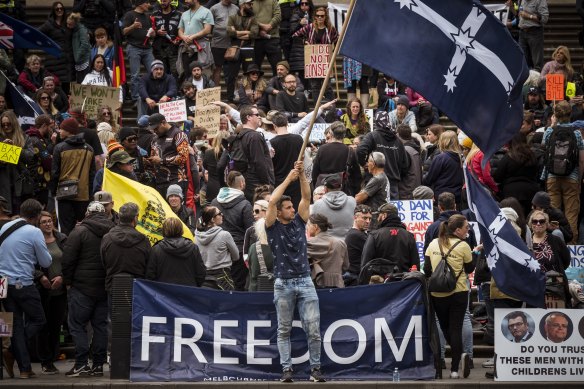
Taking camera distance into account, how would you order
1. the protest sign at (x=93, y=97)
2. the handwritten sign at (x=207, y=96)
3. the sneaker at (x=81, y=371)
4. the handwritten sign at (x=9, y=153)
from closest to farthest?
the sneaker at (x=81, y=371), the handwritten sign at (x=9, y=153), the handwritten sign at (x=207, y=96), the protest sign at (x=93, y=97)

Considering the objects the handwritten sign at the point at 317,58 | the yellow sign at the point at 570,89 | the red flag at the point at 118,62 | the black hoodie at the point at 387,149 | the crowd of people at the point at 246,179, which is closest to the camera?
the crowd of people at the point at 246,179

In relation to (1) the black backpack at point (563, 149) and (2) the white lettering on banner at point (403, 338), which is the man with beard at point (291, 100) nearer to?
(1) the black backpack at point (563, 149)

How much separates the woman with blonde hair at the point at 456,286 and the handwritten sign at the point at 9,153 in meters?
6.44

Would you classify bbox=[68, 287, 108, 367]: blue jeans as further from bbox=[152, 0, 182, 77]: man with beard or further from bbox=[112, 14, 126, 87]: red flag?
bbox=[152, 0, 182, 77]: man with beard

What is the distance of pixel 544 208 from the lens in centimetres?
1889

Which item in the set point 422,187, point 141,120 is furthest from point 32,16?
point 422,187

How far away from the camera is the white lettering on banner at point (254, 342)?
650 inches

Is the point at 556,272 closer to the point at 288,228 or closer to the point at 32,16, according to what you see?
the point at 288,228

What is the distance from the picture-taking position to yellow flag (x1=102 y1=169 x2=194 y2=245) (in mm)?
18453

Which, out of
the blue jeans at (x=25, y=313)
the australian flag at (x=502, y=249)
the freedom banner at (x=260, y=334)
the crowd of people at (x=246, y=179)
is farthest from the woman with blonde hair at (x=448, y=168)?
the blue jeans at (x=25, y=313)

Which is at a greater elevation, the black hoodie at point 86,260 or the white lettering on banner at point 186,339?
the black hoodie at point 86,260

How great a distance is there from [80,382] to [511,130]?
5.60m

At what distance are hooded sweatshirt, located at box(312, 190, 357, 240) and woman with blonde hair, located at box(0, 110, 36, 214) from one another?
446 centimetres

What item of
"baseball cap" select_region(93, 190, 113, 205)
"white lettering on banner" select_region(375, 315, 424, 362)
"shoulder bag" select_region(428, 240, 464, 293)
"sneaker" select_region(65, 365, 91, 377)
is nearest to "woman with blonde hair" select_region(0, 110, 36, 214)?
"baseball cap" select_region(93, 190, 113, 205)
